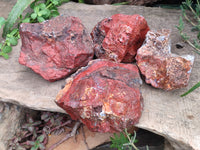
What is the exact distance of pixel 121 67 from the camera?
3.93 feet

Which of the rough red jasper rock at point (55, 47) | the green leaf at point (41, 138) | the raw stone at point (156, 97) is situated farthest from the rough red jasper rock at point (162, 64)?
the green leaf at point (41, 138)

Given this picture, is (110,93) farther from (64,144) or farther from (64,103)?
(64,144)

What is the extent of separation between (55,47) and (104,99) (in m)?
0.48

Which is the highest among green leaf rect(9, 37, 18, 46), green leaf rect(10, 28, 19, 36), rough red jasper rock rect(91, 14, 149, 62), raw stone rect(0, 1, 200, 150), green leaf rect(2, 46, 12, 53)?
rough red jasper rock rect(91, 14, 149, 62)

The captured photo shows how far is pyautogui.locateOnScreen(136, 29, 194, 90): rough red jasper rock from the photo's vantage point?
113 centimetres

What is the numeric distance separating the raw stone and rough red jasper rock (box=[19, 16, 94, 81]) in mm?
97

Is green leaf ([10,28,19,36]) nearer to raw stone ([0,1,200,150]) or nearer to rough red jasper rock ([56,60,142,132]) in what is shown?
raw stone ([0,1,200,150])

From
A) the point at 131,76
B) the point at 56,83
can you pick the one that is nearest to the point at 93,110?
the point at 131,76

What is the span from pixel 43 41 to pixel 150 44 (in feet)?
2.06

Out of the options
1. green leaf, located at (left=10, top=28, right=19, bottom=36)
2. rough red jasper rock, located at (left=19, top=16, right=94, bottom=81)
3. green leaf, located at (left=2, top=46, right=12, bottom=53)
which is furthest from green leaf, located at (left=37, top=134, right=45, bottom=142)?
green leaf, located at (left=10, top=28, right=19, bottom=36)

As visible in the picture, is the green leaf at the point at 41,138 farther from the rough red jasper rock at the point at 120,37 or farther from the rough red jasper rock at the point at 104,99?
the rough red jasper rock at the point at 120,37

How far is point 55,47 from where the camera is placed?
129 centimetres

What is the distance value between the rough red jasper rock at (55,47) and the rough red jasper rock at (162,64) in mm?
335

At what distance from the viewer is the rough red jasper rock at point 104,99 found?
1013 millimetres
